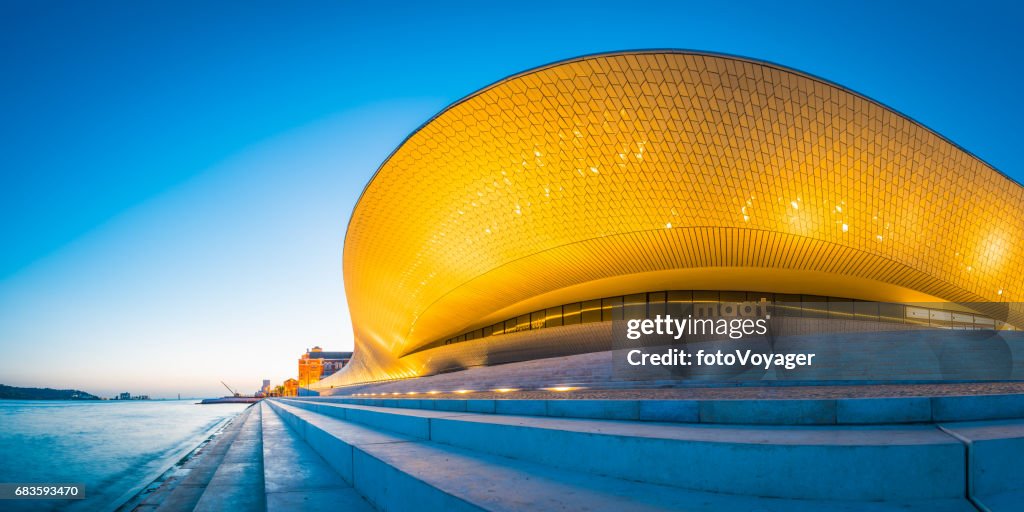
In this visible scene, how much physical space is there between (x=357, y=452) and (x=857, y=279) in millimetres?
18740

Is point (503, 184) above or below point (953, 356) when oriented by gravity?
above

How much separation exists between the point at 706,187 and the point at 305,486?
14090 mm

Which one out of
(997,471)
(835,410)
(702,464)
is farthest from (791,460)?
(835,410)

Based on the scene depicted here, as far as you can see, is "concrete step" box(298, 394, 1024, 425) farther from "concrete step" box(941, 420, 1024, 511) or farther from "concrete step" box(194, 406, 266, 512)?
"concrete step" box(194, 406, 266, 512)

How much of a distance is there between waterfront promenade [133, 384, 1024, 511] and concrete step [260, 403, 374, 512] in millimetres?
14

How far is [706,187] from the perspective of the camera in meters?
15.1

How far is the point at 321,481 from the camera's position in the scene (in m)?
3.29

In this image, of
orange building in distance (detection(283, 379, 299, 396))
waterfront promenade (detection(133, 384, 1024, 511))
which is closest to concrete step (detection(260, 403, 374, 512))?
waterfront promenade (detection(133, 384, 1024, 511))

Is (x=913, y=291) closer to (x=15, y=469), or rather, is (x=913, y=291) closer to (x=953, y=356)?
(x=953, y=356)

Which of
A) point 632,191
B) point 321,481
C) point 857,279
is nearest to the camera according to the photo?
point 321,481

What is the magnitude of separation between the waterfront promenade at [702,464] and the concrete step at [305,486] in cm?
1

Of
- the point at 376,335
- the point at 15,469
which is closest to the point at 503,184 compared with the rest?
the point at 15,469

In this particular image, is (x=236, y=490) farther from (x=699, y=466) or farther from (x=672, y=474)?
→ (x=699, y=466)

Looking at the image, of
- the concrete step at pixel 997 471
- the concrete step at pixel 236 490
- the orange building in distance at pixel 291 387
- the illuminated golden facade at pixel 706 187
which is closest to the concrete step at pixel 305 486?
the concrete step at pixel 236 490
